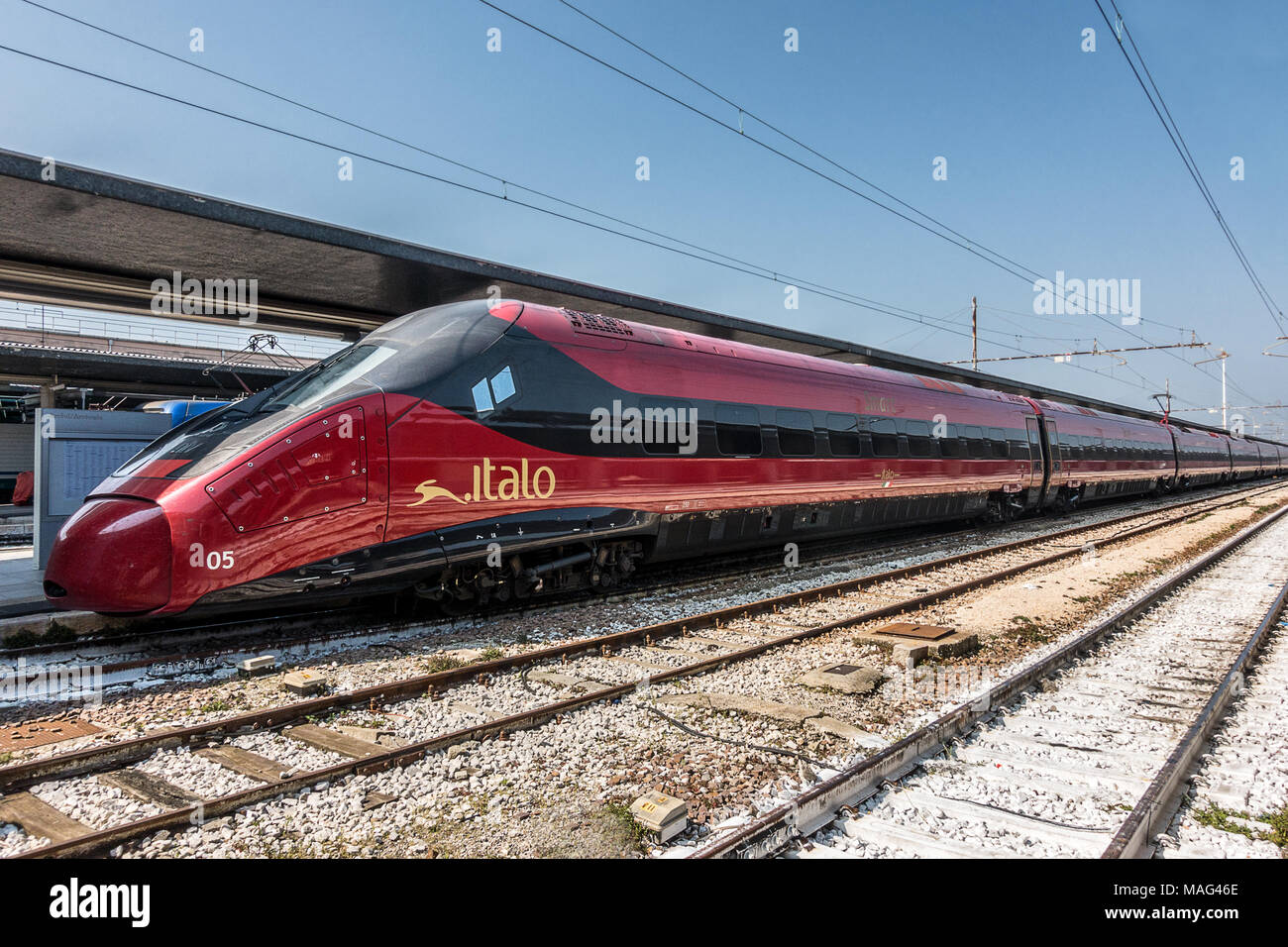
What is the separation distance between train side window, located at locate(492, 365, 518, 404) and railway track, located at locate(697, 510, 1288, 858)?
5.31m

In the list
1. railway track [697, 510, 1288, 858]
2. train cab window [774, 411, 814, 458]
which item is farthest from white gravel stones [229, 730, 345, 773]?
train cab window [774, 411, 814, 458]

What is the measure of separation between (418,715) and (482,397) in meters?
3.66

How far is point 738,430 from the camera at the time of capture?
1148 cm

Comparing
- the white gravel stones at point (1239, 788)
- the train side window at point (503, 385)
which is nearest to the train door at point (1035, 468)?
the white gravel stones at point (1239, 788)

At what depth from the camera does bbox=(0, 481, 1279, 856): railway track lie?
4047 millimetres

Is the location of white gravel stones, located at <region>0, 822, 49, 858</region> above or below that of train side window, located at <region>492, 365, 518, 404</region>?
below

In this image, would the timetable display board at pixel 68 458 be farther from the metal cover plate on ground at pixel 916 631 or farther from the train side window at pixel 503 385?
the metal cover plate on ground at pixel 916 631

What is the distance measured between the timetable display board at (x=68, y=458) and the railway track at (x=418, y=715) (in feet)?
23.3

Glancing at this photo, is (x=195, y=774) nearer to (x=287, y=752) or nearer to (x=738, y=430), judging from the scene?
(x=287, y=752)

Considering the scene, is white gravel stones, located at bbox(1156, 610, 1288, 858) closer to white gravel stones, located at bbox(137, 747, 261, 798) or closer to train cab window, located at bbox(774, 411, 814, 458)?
white gravel stones, located at bbox(137, 747, 261, 798)

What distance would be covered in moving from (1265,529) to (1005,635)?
18019 mm

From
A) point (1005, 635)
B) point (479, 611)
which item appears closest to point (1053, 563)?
point (1005, 635)

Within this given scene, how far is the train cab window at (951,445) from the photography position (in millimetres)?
17094
